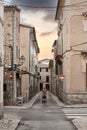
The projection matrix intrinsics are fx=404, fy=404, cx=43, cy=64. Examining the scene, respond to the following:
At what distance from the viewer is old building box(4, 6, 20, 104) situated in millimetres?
32219

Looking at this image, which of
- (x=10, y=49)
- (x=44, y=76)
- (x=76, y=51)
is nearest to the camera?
(x=76, y=51)

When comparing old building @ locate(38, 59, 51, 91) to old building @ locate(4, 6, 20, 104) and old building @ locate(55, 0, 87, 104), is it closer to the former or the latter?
old building @ locate(4, 6, 20, 104)

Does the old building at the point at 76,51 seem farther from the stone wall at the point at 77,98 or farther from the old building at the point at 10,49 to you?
the old building at the point at 10,49

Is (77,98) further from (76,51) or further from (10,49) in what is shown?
(10,49)

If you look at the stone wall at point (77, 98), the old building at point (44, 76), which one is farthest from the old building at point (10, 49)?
the old building at point (44, 76)

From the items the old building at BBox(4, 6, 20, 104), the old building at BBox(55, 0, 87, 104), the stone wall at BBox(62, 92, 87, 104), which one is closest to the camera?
the old building at BBox(4, 6, 20, 104)

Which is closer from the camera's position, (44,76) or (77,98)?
(77,98)

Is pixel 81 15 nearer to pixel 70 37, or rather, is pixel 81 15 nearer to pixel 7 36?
pixel 70 37

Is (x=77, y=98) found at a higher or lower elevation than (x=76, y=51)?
lower

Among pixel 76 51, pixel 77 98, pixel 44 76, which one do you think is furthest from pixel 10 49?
pixel 44 76

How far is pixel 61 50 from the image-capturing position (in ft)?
132

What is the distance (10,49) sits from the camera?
33656 mm

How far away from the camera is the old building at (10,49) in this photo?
106ft

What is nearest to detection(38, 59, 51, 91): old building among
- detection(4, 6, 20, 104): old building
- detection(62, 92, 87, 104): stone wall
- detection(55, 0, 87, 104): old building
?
detection(4, 6, 20, 104): old building
